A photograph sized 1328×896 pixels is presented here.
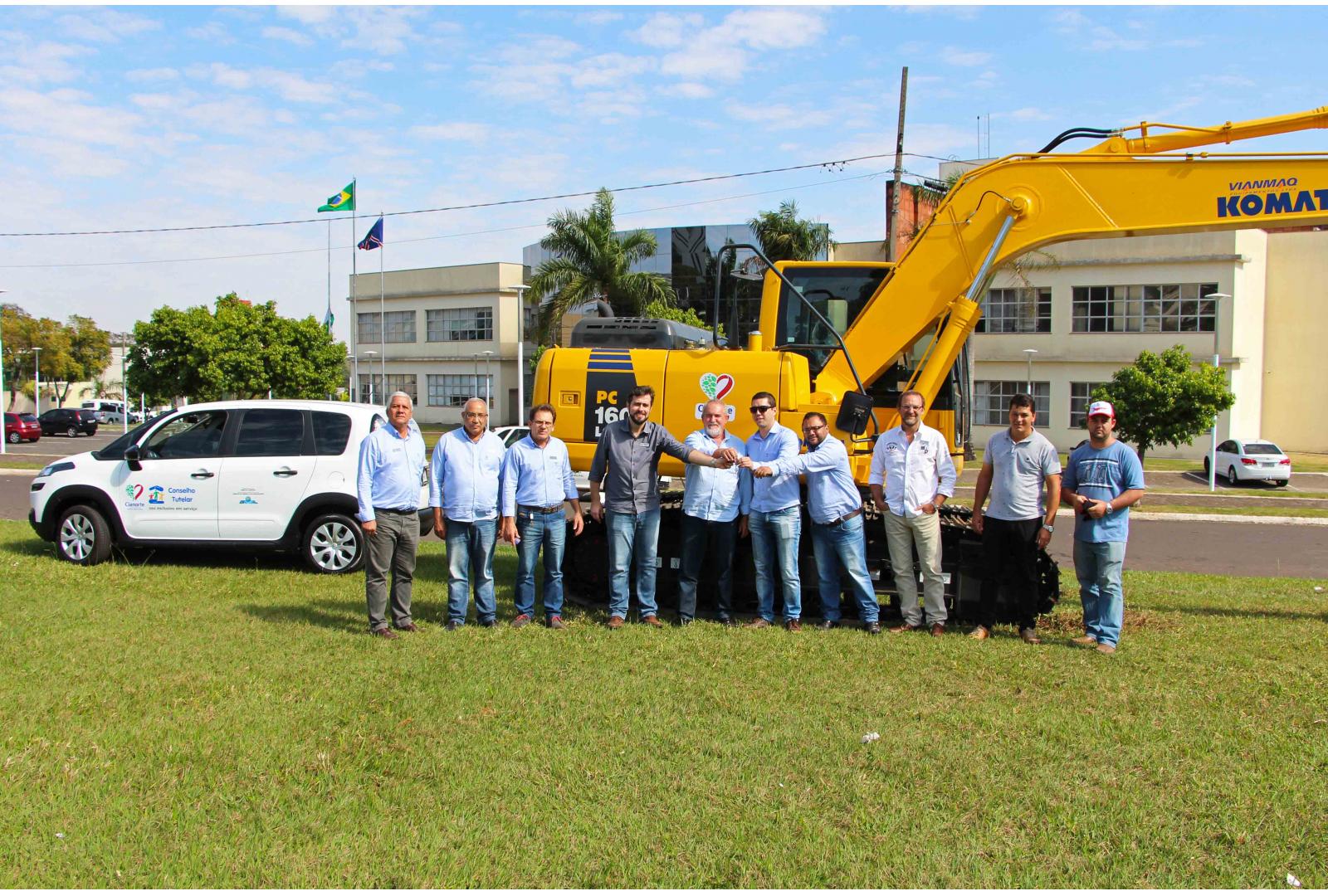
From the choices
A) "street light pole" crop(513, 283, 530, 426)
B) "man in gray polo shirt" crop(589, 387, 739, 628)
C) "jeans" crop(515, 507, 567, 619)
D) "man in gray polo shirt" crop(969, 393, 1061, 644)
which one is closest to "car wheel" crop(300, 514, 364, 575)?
"jeans" crop(515, 507, 567, 619)

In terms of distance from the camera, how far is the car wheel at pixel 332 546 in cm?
1012

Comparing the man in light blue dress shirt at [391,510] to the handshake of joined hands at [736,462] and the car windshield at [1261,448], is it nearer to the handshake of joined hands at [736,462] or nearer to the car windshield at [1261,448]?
the handshake of joined hands at [736,462]

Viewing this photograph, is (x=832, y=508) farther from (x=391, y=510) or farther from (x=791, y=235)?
(x=791, y=235)

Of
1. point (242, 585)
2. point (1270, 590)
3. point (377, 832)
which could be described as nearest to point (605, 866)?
point (377, 832)

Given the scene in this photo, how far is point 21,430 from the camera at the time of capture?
43.7 m

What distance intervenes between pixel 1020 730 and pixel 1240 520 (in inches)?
608

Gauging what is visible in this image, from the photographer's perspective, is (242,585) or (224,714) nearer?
(224,714)

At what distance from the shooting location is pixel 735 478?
784 cm

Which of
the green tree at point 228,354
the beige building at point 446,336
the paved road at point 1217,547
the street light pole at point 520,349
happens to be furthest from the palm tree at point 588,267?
the paved road at point 1217,547

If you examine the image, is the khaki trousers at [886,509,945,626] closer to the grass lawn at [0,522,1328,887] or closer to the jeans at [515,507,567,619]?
the grass lawn at [0,522,1328,887]

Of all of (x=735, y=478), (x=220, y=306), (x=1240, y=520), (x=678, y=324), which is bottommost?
(x=1240, y=520)

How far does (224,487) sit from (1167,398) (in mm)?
27480

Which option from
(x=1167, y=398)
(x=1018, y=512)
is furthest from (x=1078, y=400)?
(x=1018, y=512)

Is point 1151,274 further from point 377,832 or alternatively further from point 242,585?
point 377,832
